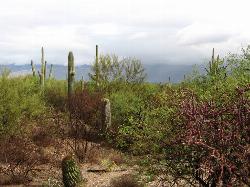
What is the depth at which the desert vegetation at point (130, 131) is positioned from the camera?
652 cm

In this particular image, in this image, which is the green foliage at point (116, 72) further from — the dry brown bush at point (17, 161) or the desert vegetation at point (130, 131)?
the dry brown bush at point (17, 161)

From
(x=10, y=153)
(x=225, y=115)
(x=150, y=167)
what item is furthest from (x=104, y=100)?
(x=225, y=115)

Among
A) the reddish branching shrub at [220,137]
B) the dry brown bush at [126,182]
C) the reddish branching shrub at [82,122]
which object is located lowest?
the dry brown bush at [126,182]

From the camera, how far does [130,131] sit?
10773 millimetres

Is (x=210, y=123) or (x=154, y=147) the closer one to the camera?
(x=210, y=123)

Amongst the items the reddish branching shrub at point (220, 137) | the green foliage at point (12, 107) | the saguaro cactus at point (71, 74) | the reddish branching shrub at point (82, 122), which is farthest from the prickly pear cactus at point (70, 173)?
the saguaro cactus at point (71, 74)

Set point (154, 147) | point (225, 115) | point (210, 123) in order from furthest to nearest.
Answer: point (154, 147) < point (225, 115) < point (210, 123)

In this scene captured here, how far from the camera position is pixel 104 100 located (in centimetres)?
2405

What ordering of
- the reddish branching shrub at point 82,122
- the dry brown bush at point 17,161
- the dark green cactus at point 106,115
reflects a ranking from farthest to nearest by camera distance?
the dark green cactus at point 106,115 < the reddish branching shrub at point 82,122 < the dry brown bush at point 17,161

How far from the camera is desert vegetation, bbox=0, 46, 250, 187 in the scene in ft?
21.4

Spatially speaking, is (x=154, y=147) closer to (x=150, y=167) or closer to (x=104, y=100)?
(x=150, y=167)

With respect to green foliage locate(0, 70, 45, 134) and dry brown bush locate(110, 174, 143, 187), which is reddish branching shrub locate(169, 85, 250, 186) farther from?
green foliage locate(0, 70, 45, 134)

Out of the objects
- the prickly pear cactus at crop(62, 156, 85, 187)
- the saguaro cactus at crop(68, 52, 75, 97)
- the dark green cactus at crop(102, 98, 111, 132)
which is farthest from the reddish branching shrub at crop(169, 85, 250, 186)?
the saguaro cactus at crop(68, 52, 75, 97)

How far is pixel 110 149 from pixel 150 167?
1386 cm
